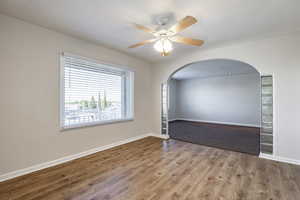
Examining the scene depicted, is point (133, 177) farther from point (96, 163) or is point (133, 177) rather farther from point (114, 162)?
point (96, 163)

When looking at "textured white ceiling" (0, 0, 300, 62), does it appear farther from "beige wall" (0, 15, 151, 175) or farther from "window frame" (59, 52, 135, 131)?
"window frame" (59, 52, 135, 131)

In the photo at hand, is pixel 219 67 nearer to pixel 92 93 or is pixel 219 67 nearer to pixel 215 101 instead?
pixel 215 101

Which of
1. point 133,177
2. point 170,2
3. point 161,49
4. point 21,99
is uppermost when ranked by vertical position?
point 170,2

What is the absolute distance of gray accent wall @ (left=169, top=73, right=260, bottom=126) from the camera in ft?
22.5

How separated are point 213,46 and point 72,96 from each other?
348 cm

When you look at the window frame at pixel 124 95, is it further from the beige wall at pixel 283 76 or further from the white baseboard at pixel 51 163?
the beige wall at pixel 283 76

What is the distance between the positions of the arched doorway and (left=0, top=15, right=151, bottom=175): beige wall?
9.51ft

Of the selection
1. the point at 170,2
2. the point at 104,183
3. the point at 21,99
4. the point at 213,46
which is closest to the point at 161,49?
the point at 170,2

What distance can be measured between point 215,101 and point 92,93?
21.7ft

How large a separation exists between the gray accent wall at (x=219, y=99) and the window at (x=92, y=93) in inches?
191

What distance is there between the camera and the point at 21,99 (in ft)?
7.68

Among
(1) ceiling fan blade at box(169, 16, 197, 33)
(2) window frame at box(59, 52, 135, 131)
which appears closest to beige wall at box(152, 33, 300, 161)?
(1) ceiling fan blade at box(169, 16, 197, 33)

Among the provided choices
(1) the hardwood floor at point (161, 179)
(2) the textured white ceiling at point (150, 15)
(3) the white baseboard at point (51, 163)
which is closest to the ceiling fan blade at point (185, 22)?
(2) the textured white ceiling at point (150, 15)

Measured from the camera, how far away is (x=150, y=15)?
7.21 feet
